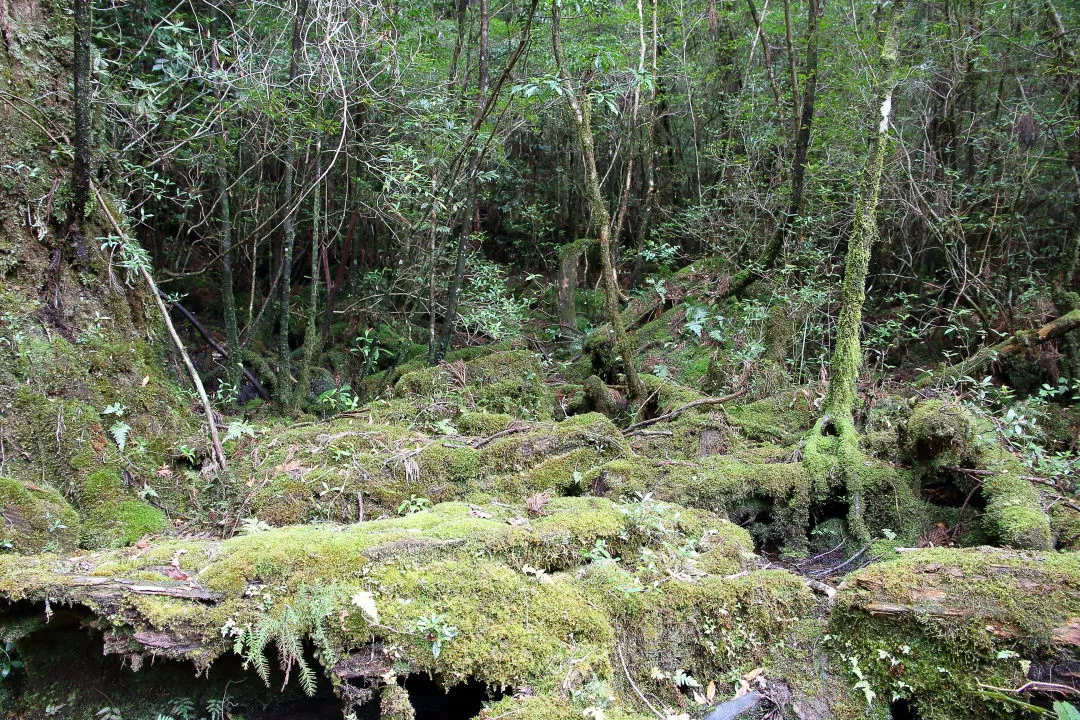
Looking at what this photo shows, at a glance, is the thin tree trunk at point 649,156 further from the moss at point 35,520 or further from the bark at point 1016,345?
the moss at point 35,520

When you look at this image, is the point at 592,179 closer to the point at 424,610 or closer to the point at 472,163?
the point at 472,163

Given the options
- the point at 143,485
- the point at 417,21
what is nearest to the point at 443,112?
the point at 417,21

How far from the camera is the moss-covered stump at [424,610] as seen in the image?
8.39 ft

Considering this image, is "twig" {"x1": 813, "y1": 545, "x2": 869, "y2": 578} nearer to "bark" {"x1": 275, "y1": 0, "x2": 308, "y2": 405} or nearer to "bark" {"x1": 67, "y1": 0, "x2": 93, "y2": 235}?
"bark" {"x1": 275, "y1": 0, "x2": 308, "y2": 405}

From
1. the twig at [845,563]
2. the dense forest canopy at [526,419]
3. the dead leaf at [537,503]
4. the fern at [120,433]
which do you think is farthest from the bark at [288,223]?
the twig at [845,563]

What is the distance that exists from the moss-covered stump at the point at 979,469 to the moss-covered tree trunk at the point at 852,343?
44cm

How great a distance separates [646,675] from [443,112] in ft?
22.0

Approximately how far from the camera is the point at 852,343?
4.74 m

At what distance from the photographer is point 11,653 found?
315 cm

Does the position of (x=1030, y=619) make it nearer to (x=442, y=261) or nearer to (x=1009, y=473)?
(x=1009, y=473)

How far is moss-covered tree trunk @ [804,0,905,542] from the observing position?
15.2 feet

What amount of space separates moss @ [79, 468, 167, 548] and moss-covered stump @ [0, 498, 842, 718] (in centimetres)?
87

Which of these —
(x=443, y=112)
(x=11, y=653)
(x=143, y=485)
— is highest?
(x=443, y=112)

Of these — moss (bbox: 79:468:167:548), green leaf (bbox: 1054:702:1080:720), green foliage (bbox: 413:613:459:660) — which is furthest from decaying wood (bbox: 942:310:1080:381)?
moss (bbox: 79:468:167:548)
